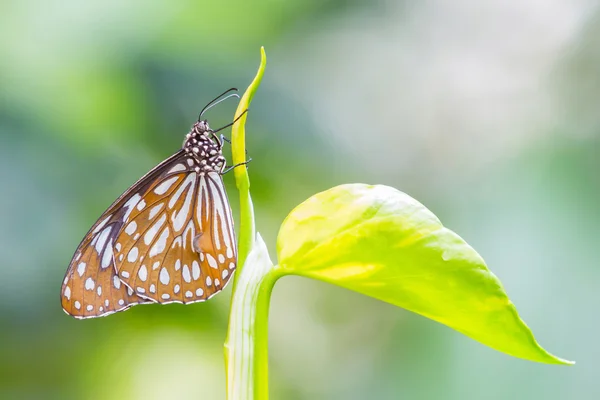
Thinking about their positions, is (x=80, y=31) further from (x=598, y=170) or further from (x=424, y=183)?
(x=598, y=170)

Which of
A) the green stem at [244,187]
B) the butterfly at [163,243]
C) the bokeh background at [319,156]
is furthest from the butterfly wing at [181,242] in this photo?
the bokeh background at [319,156]

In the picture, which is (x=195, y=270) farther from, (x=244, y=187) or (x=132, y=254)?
(x=244, y=187)

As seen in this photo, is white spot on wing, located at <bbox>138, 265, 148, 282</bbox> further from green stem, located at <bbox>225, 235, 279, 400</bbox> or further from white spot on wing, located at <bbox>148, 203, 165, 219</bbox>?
green stem, located at <bbox>225, 235, 279, 400</bbox>

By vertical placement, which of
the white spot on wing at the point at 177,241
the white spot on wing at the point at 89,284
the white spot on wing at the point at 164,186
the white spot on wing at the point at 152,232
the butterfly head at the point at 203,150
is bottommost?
the white spot on wing at the point at 89,284

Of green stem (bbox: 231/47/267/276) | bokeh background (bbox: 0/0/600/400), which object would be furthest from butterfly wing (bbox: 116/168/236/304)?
bokeh background (bbox: 0/0/600/400)

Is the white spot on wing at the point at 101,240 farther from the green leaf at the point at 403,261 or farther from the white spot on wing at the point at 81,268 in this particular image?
A: the green leaf at the point at 403,261

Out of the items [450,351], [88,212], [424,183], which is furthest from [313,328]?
[88,212]

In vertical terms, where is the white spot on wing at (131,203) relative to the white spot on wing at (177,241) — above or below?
above
